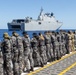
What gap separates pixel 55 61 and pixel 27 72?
399 centimetres

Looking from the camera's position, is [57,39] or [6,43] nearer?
[6,43]

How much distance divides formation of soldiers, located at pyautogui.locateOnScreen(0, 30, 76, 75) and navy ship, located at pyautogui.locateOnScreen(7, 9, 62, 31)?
10324 cm

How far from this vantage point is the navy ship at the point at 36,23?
12088 cm

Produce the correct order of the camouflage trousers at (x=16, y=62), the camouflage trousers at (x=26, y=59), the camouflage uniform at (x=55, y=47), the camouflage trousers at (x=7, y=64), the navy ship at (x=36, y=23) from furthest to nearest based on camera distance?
the navy ship at (x=36, y=23) < the camouflage uniform at (x=55, y=47) < the camouflage trousers at (x=26, y=59) < the camouflage trousers at (x=16, y=62) < the camouflage trousers at (x=7, y=64)

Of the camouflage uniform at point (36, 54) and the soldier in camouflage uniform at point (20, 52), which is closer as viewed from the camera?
the soldier in camouflage uniform at point (20, 52)

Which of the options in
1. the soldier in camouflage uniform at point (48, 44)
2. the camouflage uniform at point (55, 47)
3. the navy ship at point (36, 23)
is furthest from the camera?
the navy ship at point (36, 23)

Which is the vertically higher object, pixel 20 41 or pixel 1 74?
pixel 20 41

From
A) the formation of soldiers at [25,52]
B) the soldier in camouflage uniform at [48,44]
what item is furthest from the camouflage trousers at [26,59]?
the soldier in camouflage uniform at [48,44]

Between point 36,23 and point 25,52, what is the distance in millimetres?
112192

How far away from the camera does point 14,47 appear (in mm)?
11055

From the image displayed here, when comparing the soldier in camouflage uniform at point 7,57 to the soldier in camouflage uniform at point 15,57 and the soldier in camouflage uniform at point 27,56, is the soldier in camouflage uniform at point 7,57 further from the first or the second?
the soldier in camouflage uniform at point 27,56

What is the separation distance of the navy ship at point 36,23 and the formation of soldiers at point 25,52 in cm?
10324

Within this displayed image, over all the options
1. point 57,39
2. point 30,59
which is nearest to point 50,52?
point 57,39

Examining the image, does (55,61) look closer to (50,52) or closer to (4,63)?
(50,52)
